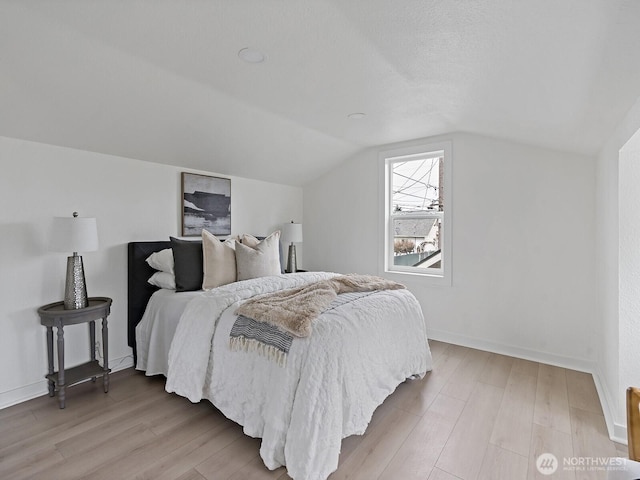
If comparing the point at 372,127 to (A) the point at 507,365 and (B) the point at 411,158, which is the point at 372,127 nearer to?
(B) the point at 411,158

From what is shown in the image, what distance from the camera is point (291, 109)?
8.96ft

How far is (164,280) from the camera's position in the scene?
282cm

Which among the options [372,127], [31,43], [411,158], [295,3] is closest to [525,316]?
[411,158]

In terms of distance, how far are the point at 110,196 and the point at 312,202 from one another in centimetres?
258

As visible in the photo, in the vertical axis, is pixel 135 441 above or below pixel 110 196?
below

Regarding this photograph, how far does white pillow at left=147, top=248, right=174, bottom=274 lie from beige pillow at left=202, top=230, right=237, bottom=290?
0.29 m

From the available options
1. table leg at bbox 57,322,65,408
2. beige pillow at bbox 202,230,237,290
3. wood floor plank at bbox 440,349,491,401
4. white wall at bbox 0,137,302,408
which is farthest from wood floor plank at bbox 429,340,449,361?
table leg at bbox 57,322,65,408

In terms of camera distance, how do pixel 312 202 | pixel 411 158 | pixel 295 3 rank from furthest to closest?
pixel 312 202, pixel 411 158, pixel 295 3

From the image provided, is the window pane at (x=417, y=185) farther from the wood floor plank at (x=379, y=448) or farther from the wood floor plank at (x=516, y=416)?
the wood floor plank at (x=379, y=448)

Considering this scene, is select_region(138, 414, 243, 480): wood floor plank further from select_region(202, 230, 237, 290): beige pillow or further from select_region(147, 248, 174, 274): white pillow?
select_region(147, 248, 174, 274): white pillow

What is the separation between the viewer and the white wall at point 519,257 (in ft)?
9.53

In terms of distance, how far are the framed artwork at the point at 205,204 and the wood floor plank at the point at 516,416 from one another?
3062 mm

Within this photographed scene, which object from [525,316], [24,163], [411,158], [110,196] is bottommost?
[525,316]

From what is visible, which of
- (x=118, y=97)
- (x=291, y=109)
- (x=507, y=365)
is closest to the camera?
(x=118, y=97)
